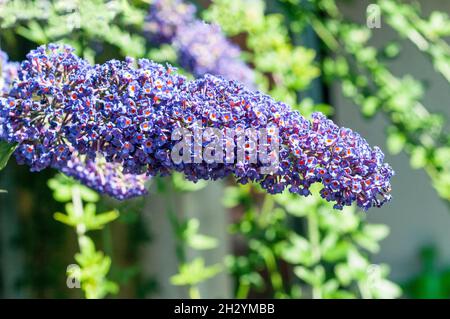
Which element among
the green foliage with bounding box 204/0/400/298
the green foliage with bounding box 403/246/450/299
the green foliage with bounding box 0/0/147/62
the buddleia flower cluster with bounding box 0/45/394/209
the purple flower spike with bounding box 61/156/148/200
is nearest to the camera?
the buddleia flower cluster with bounding box 0/45/394/209

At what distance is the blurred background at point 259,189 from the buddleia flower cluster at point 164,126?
13.6 inches

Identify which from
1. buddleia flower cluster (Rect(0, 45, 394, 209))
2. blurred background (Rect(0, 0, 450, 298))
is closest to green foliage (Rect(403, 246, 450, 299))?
blurred background (Rect(0, 0, 450, 298))

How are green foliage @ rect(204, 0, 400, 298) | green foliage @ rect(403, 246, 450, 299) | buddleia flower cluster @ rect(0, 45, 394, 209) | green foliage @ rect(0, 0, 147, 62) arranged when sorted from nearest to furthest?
1. buddleia flower cluster @ rect(0, 45, 394, 209)
2. green foliage @ rect(0, 0, 147, 62)
3. green foliage @ rect(204, 0, 400, 298)
4. green foliage @ rect(403, 246, 450, 299)

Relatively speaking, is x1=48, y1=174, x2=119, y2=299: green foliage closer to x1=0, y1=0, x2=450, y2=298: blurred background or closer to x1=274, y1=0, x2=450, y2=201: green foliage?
x1=0, y1=0, x2=450, y2=298: blurred background

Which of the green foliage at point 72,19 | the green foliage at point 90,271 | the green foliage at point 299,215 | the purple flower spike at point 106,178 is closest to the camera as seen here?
the purple flower spike at point 106,178

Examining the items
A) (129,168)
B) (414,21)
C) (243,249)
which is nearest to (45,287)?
(243,249)

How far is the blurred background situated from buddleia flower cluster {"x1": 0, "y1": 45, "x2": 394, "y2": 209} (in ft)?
1.13

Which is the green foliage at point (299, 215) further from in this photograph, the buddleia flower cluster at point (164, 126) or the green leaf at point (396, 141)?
the buddleia flower cluster at point (164, 126)

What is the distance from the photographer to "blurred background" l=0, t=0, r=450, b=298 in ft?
7.36

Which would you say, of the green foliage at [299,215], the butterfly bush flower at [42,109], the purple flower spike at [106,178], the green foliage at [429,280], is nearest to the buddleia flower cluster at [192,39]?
the green foliage at [299,215]

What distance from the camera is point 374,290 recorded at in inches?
91.0

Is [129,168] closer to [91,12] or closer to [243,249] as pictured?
[91,12]

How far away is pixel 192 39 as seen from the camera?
222 centimetres

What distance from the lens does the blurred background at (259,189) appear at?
224 cm
